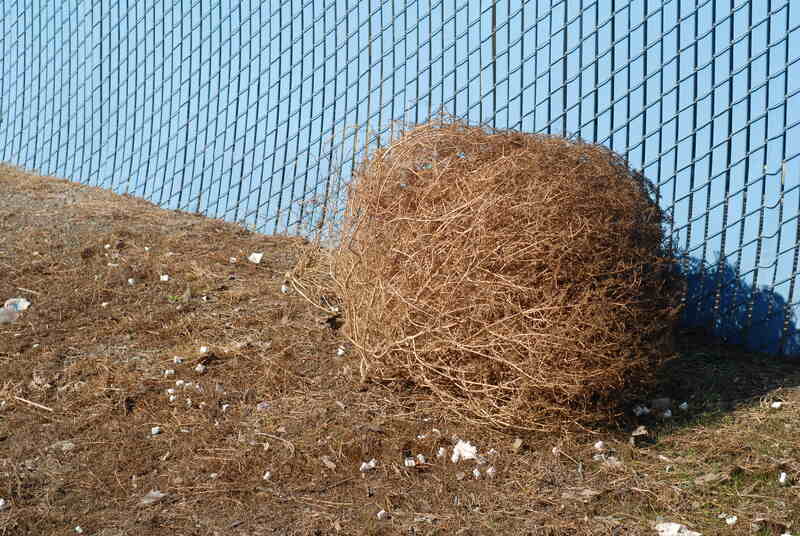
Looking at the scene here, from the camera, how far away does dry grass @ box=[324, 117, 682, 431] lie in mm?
3520

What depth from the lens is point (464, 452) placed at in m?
3.62

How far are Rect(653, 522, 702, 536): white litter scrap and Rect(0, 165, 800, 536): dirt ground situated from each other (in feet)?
0.13

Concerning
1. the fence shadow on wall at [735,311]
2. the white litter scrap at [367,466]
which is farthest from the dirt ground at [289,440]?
the fence shadow on wall at [735,311]

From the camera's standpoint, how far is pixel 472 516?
3.19 metres

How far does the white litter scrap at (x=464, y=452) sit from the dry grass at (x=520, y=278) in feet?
0.45

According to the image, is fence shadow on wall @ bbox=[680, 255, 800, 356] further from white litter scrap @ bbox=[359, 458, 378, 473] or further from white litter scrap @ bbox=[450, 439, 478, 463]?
white litter scrap @ bbox=[359, 458, 378, 473]

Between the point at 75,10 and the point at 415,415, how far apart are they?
629 centimetres

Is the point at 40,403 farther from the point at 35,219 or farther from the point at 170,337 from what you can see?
the point at 35,219

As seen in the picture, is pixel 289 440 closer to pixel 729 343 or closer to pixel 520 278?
pixel 520 278

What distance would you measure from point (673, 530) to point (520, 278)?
3.67 ft

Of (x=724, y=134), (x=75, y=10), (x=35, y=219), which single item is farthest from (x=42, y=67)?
(x=724, y=134)

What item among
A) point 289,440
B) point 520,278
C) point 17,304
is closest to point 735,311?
point 520,278

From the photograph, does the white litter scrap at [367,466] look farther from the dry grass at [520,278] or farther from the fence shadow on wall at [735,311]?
the fence shadow on wall at [735,311]

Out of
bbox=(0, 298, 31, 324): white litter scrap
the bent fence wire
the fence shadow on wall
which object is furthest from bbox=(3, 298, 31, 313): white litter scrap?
the fence shadow on wall
